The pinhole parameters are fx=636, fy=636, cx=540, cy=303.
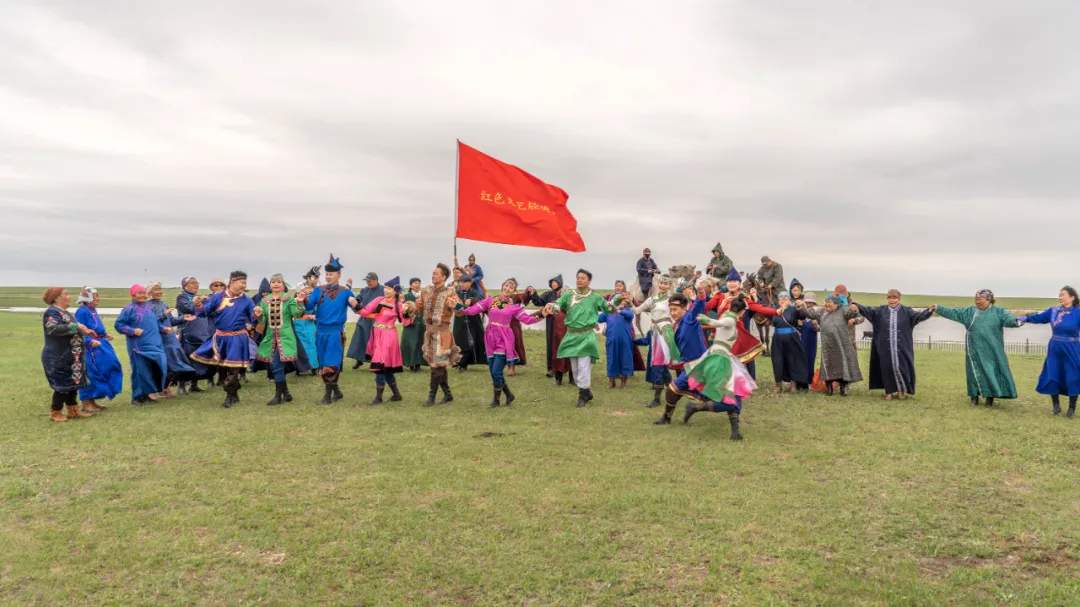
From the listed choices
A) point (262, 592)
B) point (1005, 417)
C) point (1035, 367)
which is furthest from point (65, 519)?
point (1035, 367)

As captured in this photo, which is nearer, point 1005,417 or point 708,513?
point 708,513

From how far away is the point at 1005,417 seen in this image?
989cm

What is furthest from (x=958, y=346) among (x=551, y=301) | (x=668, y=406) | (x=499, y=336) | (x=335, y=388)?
(x=335, y=388)

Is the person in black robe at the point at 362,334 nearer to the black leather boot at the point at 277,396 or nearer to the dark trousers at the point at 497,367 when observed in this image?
the black leather boot at the point at 277,396

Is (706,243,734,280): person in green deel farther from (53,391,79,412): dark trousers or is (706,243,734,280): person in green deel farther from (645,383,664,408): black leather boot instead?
(53,391,79,412): dark trousers

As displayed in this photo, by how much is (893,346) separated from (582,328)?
19.3 ft

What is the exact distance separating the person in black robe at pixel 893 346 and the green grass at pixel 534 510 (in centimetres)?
182

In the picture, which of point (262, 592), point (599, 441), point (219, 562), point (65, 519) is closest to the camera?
point (262, 592)

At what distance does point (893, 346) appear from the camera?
1180cm

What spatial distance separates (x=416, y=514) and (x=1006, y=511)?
210 inches

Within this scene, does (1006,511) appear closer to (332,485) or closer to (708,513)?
(708,513)

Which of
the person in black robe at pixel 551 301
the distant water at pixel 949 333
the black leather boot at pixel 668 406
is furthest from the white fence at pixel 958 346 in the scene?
the black leather boot at pixel 668 406

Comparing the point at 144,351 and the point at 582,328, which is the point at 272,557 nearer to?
the point at 582,328

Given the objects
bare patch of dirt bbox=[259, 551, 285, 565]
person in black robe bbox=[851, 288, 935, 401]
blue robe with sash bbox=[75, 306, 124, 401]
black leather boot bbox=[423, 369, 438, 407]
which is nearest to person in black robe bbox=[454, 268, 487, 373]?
black leather boot bbox=[423, 369, 438, 407]
